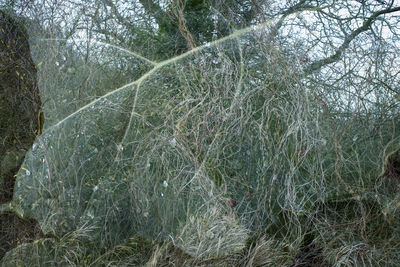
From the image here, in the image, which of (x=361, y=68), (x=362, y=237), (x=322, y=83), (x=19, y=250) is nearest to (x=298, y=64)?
(x=322, y=83)

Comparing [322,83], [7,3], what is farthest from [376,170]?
[7,3]

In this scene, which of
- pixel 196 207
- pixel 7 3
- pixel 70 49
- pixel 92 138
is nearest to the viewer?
pixel 196 207

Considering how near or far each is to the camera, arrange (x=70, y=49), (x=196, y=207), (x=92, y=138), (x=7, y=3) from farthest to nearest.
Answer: (x=7, y=3) < (x=70, y=49) < (x=92, y=138) < (x=196, y=207)

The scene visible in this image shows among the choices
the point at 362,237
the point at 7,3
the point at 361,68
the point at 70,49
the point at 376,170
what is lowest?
the point at 362,237

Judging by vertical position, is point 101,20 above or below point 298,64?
above

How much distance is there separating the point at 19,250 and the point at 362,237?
2.67 m

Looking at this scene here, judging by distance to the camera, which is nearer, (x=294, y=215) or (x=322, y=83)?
(x=294, y=215)

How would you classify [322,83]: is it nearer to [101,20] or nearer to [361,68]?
[361,68]

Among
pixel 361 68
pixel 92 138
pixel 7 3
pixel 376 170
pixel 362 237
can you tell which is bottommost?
pixel 362 237

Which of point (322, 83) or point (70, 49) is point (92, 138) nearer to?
point (70, 49)

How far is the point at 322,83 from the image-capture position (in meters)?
4.10

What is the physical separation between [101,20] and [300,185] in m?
2.22

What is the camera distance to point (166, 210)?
12.1ft

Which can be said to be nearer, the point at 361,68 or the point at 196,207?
the point at 196,207
